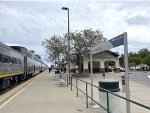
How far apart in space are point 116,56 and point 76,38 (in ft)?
75.4

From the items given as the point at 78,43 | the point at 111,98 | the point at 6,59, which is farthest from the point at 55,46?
the point at 111,98

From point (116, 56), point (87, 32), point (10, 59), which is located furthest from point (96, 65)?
point (10, 59)

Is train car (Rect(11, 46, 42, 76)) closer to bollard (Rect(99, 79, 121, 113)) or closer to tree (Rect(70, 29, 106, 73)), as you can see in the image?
tree (Rect(70, 29, 106, 73))

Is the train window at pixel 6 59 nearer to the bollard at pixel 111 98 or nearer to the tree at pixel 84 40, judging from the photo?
the bollard at pixel 111 98

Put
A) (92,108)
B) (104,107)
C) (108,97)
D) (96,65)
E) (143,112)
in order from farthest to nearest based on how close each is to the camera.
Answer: (96,65), (92,108), (143,112), (104,107), (108,97)

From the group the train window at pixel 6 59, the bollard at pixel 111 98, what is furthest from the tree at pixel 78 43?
the bollard at pixel 111 98

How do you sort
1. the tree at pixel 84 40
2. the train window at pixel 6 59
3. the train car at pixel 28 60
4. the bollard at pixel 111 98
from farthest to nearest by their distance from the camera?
the tree at pixel 84 40 < the train car at pixel 28 60 < the train window at pixel 6 59 < the bollard at pixel 111 98

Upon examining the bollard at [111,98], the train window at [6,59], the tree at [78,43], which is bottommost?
the bollard at [111,98]

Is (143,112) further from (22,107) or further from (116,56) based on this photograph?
(116,56)

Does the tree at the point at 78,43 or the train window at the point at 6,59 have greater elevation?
the tree at the point at 78,43

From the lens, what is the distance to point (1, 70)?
2098 cm

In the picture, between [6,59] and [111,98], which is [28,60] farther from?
[111,98]

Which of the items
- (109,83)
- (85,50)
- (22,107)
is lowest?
(22,107)

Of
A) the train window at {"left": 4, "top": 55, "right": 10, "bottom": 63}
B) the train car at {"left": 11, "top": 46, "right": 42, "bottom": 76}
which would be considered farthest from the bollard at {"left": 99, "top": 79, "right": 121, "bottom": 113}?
the train car at {"left": 11, "top": 46, "right": 42, "bottom": 76}
